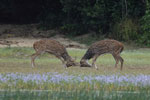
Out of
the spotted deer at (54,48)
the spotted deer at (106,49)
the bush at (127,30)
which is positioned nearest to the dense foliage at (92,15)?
the bush at (127,30)

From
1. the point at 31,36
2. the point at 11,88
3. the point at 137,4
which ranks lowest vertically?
the point at 31,36

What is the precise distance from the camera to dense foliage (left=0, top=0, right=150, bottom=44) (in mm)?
27906

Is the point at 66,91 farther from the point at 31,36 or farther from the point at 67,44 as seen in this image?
the point at 31,36

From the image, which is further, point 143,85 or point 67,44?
point 67,44

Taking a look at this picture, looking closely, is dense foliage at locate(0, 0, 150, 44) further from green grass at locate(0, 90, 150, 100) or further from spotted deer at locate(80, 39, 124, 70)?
green grass at locate(0, 90, 150, 100)

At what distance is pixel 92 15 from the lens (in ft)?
92.1

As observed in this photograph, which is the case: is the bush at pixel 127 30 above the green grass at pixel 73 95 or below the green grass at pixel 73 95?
below

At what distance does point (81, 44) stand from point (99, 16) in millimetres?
2180

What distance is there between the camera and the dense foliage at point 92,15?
27906mm

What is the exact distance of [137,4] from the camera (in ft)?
94.3

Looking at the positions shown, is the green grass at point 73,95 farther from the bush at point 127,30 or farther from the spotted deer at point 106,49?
the bush at point 127,30

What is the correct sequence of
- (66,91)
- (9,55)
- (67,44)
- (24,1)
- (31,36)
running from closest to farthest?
(66,91), (9,55), (67,44), (31,36), (24,1)

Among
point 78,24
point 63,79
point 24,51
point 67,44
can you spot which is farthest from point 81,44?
point 63,79

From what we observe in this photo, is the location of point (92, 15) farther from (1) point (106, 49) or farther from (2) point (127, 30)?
(1) point (106, 49)
